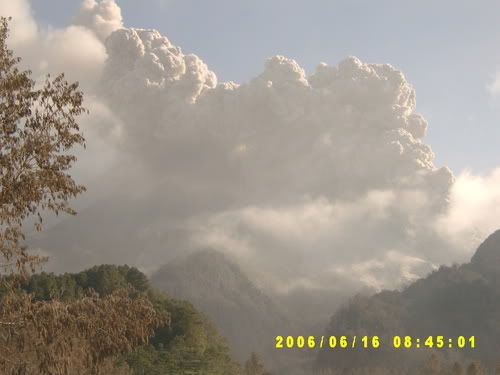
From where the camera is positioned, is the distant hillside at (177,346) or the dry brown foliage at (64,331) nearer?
the dry brown foliage at (64,331)

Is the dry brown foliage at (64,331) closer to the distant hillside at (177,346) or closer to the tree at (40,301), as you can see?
the tree at (40,301)

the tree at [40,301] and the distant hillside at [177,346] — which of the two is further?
the distant hillside at [177,346]

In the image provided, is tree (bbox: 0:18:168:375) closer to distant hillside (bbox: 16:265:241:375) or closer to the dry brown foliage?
the dry brown foliage

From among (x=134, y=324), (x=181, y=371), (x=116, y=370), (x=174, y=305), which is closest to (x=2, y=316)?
(x=134, y=324)

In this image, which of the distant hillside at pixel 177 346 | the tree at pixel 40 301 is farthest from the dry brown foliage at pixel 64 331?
the distant hillside at pixel 177 346

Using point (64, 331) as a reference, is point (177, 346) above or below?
above

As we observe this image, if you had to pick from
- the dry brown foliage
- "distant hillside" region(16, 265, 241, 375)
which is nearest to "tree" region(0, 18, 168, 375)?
the dry brown foliage

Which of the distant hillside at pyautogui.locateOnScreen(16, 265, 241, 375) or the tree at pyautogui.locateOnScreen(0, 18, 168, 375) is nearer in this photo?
the tree at pyautogui.locateOnScreen(0, 18, 168, 375)

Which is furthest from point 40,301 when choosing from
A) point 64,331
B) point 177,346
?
point 177,346

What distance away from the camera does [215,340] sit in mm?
110812

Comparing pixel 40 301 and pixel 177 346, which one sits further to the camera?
pixel 177 346

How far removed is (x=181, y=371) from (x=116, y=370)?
13.3m

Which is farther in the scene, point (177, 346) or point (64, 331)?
point (177, 346)

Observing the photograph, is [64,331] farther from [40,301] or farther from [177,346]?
[177,346]
